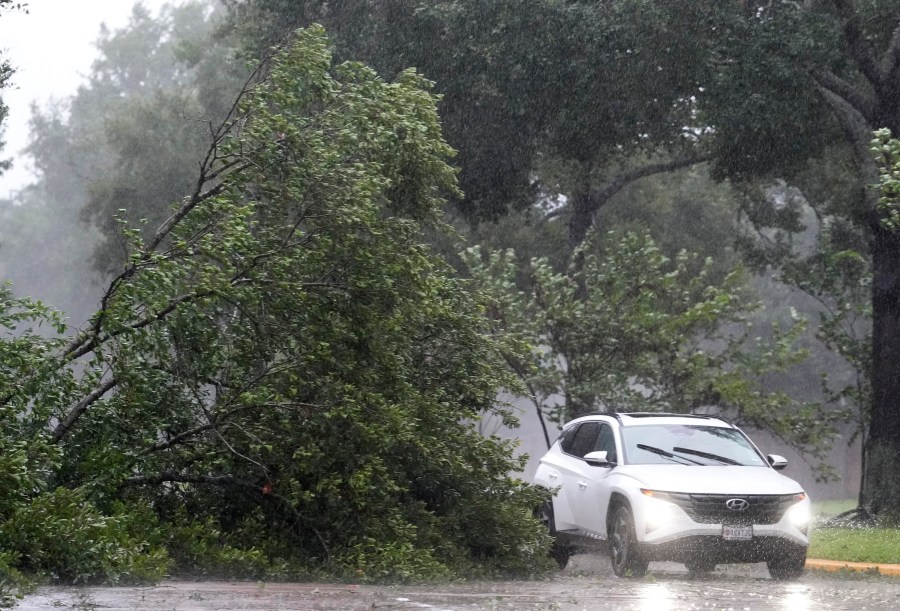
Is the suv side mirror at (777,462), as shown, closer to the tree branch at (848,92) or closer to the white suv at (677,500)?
the white suv at (677,500)

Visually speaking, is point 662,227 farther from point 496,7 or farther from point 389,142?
point 389,142

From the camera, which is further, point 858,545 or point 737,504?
point 858,545

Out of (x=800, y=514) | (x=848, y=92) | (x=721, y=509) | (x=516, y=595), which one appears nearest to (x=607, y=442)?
(x=721, y=509)

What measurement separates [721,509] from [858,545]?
4.41 metres

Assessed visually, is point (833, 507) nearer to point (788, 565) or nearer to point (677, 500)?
point (788, 565)

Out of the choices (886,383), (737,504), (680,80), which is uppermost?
(680,80)

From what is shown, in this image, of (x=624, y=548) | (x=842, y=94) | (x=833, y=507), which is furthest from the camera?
(x=833, y=507)

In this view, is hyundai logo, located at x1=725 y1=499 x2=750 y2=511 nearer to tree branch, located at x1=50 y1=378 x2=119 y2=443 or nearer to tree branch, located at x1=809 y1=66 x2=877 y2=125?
tree branch, located at x1=50 y1=378 x2=119 y2=443

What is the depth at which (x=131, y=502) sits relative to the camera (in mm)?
11703

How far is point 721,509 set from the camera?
40.3 ft

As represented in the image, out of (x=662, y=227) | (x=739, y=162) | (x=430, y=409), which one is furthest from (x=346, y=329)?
(x=662, y=227)

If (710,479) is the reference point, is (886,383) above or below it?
above

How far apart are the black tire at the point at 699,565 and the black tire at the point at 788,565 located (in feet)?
1.92

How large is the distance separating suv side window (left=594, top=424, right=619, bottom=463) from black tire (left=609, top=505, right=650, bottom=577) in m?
0.71
